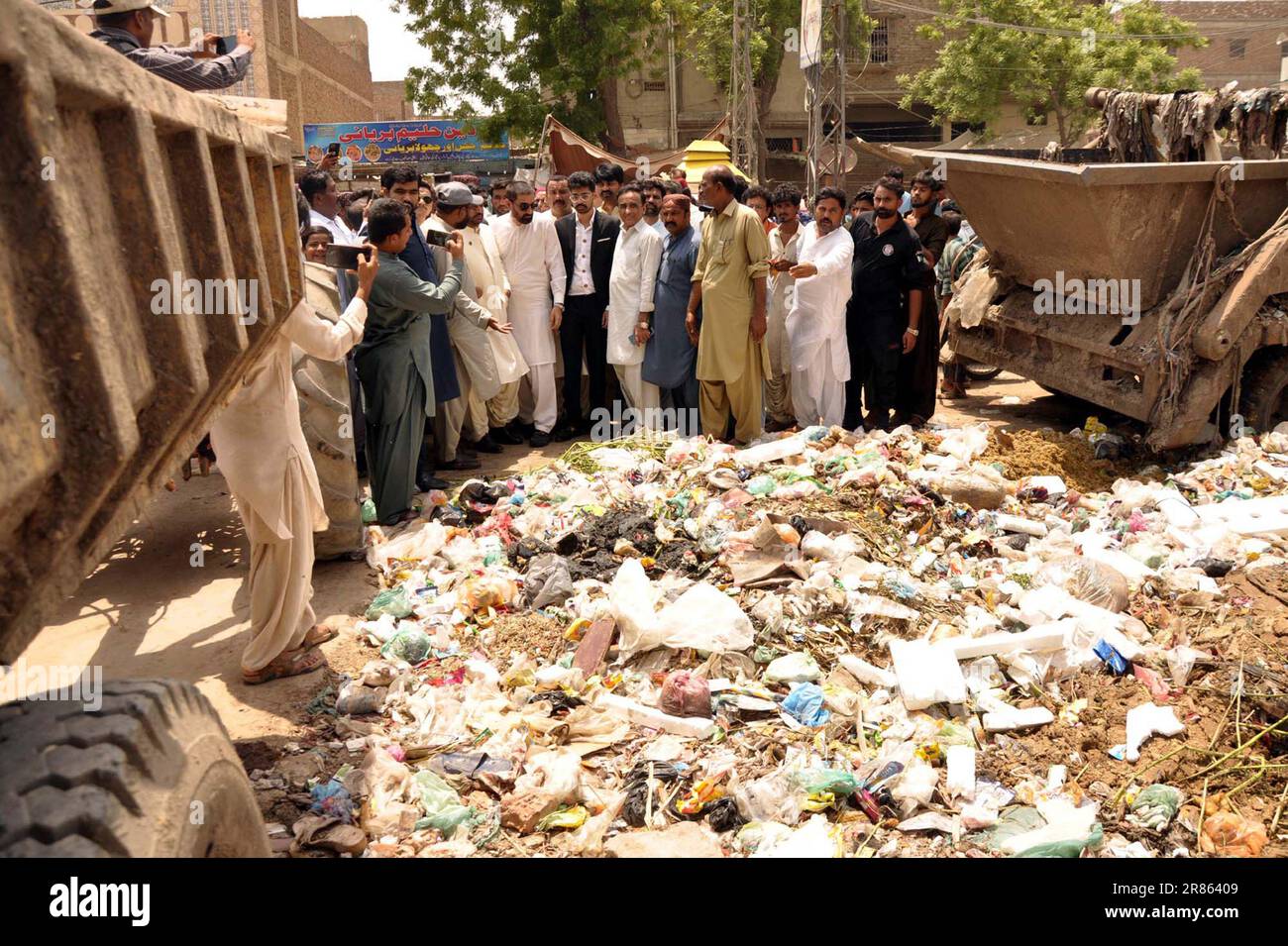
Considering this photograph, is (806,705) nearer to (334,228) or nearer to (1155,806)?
(1155,806)

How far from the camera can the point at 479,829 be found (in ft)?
10.3

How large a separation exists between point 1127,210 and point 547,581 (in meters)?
4.23

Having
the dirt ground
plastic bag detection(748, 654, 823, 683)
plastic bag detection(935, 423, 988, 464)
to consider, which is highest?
plastic bag detection(935, 423, 988, 464)

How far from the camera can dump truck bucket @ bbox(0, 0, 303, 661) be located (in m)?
1.38

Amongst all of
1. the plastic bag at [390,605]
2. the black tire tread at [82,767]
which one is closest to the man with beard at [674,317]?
the plastic bag at [390,605]

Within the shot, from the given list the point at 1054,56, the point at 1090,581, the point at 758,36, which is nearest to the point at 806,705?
the point at 1090,581

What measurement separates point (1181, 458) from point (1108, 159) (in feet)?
9.61

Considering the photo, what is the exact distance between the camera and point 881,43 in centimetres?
3003

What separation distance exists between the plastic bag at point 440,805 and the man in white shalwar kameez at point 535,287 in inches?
194

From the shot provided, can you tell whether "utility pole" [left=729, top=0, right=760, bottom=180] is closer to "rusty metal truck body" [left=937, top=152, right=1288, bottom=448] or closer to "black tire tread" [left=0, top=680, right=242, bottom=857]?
"rusty metal truck body" [left=937, top=152, right=1288, bottom=448]

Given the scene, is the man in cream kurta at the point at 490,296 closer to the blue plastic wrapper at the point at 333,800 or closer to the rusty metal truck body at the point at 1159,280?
the rusty metal truck body at the point at 1159,280

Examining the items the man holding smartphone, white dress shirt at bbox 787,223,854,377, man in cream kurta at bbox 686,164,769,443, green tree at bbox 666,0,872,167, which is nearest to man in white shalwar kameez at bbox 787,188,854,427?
white dress shirt at bbox 787,223,854,377

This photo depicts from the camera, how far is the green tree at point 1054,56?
78.3ft

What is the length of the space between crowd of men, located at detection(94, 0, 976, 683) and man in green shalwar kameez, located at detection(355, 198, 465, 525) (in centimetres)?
1
